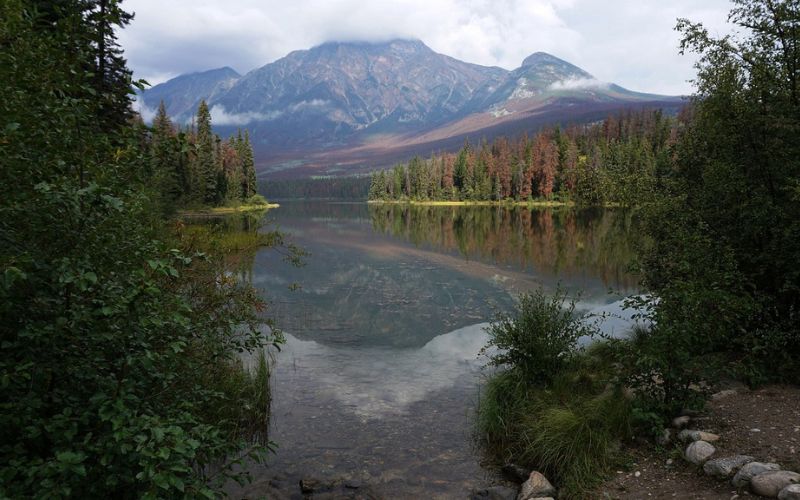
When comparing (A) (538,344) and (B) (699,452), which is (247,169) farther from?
(B) (699,452)

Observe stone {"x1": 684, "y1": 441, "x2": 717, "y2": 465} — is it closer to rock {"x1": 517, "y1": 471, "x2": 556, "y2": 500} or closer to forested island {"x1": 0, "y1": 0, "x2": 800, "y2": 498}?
forested island {"x1": 0, "y1": 0, "x2": 800, "y2": 498}

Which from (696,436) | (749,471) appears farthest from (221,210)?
(749,471)

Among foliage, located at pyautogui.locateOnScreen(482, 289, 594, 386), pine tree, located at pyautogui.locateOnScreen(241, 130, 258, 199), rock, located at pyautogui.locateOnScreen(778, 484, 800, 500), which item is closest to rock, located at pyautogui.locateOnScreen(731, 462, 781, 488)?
rock, located at pyautogui.locateOnScreen(778, 484, 800, 500)

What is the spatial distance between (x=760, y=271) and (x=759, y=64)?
16.0 feet

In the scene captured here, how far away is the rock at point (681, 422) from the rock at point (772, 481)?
2381mm

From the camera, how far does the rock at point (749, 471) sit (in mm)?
6812

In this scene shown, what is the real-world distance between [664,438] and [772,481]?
90.6 inches

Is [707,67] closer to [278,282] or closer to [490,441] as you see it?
[490,441]

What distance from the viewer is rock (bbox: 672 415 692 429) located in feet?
29.7

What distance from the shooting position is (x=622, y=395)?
1018 cm

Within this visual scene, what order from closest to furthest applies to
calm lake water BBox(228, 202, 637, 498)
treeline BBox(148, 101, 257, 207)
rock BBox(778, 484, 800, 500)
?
rock BBox(778, 484, 800, 500) → calm lake water BBox(228, 202, 637, 498) → treeline BBox(148, 101, 257, 207)

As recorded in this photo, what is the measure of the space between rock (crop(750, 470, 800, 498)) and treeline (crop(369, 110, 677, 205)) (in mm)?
104398

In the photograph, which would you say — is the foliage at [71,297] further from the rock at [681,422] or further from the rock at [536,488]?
the rock at [681,422]

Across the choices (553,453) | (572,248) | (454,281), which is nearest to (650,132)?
(572,248)
